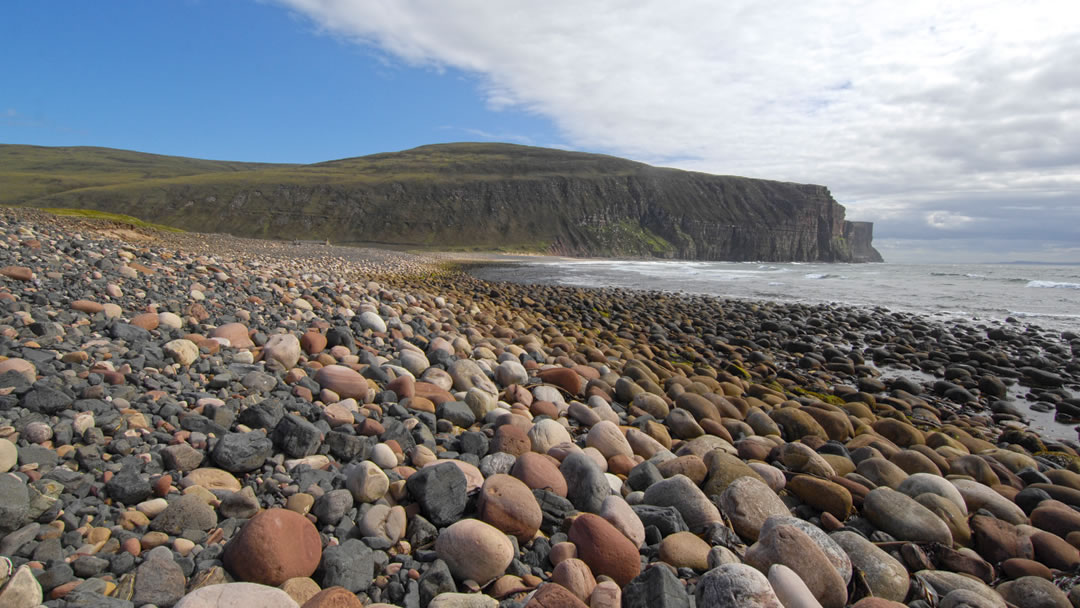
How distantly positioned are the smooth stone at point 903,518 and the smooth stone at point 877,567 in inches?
15.5

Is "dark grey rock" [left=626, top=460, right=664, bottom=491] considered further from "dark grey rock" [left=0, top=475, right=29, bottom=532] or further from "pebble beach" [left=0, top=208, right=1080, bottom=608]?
"dark grey rock" [left=0, top=475, right=29, bottom=532]

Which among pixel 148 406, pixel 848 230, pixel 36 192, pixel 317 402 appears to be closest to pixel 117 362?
pixel 148 406

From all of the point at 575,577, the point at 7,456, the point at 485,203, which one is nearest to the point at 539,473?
the point at 575,577

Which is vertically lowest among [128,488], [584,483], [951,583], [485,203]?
[951,583]

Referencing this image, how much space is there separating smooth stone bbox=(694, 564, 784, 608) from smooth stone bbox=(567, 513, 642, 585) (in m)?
0.37

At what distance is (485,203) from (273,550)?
107 meters

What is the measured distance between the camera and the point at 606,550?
2.67 metres

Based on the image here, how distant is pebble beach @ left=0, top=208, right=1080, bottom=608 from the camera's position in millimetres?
2314

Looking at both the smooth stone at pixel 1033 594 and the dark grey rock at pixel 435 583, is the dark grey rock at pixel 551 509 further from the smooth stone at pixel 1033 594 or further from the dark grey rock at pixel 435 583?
the smooth stone at pixel 1033 594

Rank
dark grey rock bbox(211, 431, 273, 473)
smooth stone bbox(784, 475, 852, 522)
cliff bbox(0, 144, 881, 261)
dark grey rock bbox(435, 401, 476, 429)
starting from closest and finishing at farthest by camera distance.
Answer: dark grey rock bbox(211, 431, 273, 473) → smooth stone bbox(784, 475, 852, 522) → dark grey rock bbox(435, 401, 476, 429) → cliff bbox(0, 144, 881, 261)

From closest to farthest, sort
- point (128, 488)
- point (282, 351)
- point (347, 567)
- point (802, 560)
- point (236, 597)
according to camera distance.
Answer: point (236, 597) < point (347, 567) < point (128, 488) < point (802, 560) < point (282, 351)

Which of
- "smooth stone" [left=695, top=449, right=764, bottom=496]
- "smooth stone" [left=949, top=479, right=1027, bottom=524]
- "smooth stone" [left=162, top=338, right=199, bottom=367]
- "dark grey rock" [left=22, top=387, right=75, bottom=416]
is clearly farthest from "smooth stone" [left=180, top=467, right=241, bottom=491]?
"smooth stone" [left=949, top=479, right=1027, bottom=524]

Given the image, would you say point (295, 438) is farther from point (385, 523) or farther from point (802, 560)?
point (802, 560)

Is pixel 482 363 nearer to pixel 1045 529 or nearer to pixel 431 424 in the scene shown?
pixel 431 424
